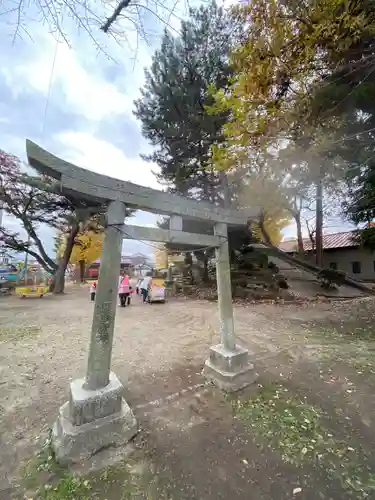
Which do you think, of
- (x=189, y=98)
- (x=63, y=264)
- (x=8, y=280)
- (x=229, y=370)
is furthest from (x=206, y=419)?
(x=8, y=280)

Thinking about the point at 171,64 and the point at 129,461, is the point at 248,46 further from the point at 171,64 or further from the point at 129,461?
the point at 171,64

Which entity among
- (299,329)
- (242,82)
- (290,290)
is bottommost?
(299,329)

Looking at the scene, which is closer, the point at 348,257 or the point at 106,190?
the point at 106,190

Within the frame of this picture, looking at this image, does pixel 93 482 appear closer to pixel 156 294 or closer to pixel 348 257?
pixel 156 294

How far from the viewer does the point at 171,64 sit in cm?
1062

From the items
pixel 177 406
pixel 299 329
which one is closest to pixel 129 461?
pixel 177 406

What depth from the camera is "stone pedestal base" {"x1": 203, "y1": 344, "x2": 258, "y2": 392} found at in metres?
3.65

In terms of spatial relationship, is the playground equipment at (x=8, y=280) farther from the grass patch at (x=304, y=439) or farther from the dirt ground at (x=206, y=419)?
the grass patch at (x=304, y=439)

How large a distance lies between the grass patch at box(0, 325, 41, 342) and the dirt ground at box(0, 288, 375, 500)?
0.68ft

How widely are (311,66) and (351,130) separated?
190 cm

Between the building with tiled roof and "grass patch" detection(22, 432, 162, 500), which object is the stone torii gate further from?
the building with tiled roof

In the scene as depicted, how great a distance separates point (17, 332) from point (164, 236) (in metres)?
6.39

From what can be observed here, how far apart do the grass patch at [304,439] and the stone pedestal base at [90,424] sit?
1583 millimetres

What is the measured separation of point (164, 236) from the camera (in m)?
Result: 3.41
